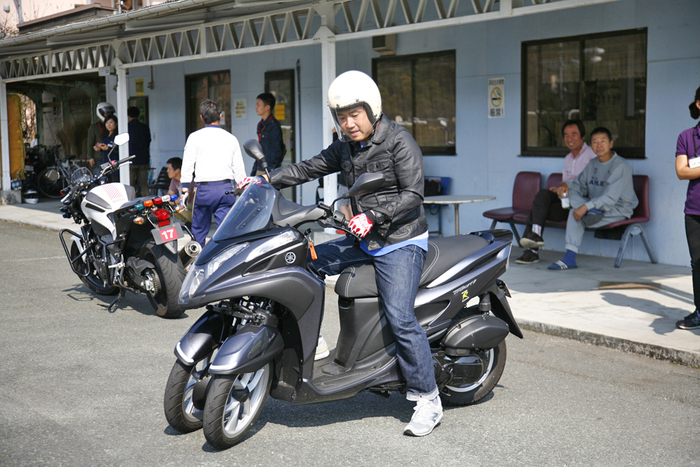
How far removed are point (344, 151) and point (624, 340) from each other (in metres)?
2.75

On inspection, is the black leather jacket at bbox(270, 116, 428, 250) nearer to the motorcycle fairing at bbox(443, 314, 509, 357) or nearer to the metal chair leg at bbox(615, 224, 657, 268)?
the motorcycle fairing at bbox(443, 314, 509, 357)

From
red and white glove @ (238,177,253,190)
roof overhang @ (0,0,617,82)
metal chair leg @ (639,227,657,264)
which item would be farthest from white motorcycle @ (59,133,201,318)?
metal chair leg @ (639,227,657,264)

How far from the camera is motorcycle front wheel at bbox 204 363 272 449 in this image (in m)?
3.54

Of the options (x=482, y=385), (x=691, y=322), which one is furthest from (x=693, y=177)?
(x=482, y=385)

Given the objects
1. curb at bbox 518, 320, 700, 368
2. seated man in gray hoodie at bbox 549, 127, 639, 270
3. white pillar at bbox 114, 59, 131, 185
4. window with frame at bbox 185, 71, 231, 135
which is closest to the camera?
curb at bbox 518, 320, 700, 368

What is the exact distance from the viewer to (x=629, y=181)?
8375 millimetres

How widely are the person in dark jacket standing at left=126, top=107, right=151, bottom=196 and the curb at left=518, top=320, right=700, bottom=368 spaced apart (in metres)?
9.32

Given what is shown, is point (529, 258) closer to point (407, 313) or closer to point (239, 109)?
point (407, 313)

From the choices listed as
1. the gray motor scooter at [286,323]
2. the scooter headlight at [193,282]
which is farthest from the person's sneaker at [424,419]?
the scooter headlight at [193,282]

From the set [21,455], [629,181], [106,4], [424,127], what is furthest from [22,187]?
[21,455]

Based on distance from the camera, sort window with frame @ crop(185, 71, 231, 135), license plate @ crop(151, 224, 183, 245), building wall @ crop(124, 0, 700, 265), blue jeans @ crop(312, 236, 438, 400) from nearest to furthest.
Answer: blue jeans @ crop(312, 236, 438, 400), license plate @ crop(151, 224, 183, 245), building wall @ crop(124, 0, 700, 265), window with frame @ crop(185, 71, 231, 135)

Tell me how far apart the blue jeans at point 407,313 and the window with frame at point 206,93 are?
11858mm

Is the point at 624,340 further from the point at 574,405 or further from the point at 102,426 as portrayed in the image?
the point at 102,426

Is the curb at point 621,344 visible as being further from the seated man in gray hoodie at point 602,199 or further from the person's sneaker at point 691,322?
the seated man in gray hoodie at point 602,199
